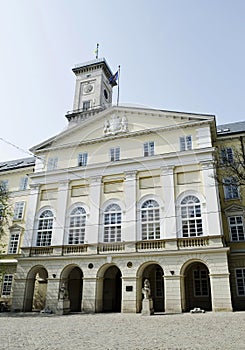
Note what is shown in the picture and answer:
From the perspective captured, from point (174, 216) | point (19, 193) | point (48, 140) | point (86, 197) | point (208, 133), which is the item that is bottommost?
point (174, 216)

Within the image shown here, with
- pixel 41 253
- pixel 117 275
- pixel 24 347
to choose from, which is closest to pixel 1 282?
pixel 41 253

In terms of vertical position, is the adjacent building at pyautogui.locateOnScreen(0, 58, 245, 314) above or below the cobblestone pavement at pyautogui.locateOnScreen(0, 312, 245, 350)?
above

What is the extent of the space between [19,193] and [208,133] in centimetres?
2088

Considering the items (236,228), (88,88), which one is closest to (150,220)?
(236,228)

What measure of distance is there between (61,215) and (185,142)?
501 inches

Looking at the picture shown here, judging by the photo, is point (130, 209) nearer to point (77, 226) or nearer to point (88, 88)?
point (77, 226)

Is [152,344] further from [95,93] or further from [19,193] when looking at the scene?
[95,93]

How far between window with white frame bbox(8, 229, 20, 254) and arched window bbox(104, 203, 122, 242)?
35.1 ft

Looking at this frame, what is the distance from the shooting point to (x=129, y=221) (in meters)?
25.8

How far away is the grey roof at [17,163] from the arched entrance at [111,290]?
595 inches

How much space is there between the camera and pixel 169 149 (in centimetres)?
2731

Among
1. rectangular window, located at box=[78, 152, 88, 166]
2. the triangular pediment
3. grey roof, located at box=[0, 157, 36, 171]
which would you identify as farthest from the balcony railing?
Result: grey roof, located at box=[0, 157, 36, 171]

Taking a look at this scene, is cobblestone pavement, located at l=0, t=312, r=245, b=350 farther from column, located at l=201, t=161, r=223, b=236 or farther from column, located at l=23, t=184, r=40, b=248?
column, located at l=23, t=184, r=40, b=248

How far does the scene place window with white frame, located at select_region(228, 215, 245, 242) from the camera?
2519cm
